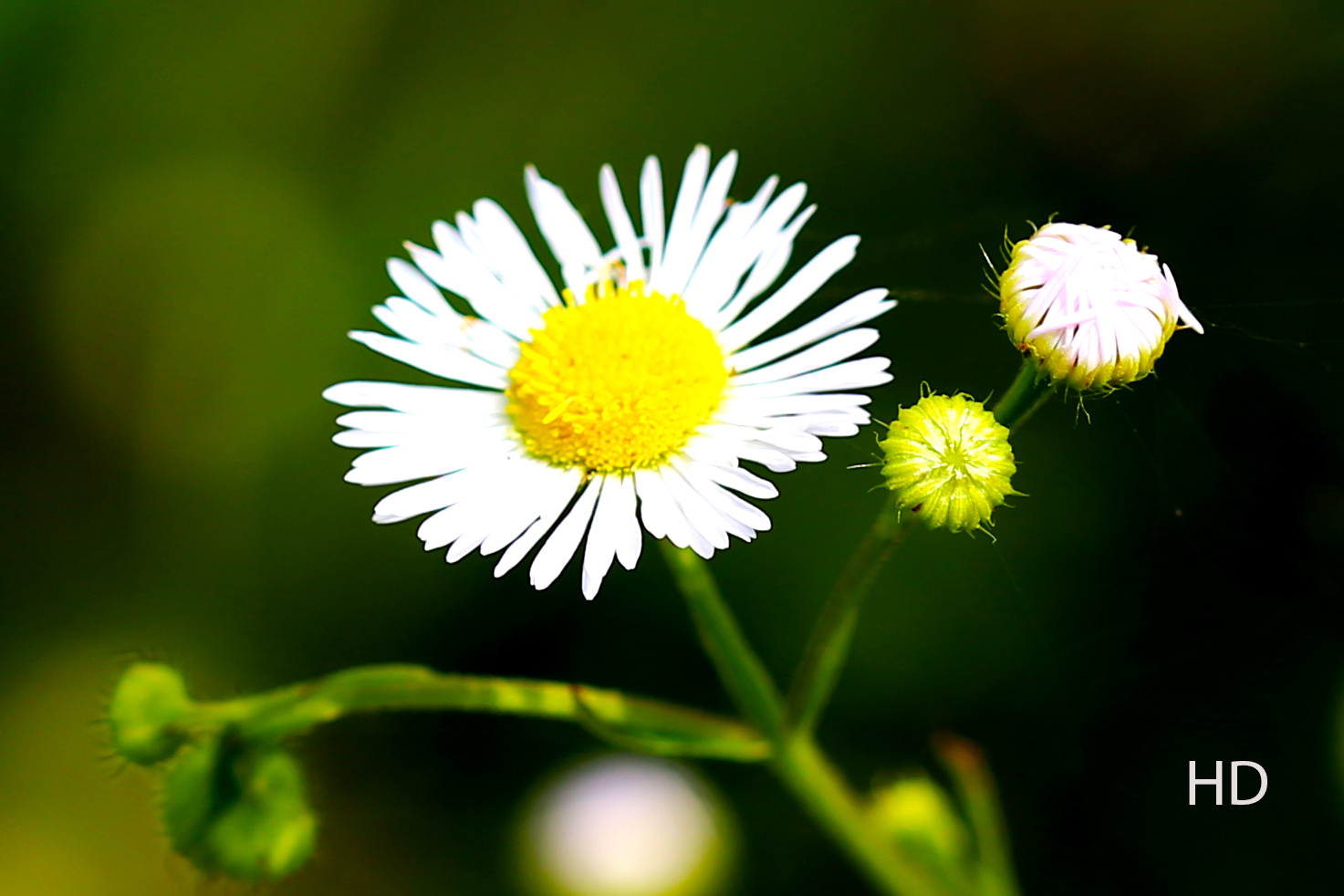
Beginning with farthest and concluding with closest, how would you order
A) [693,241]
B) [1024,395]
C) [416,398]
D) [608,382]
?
[693,241] → [416,398] → [608,382] → [1024,395]

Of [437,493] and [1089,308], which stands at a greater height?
[1089,308]

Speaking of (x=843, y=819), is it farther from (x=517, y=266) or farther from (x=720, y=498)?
(x=517, y=266)

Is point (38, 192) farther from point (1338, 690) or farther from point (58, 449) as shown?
point (1338, 690)

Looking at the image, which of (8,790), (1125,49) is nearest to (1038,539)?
(1125,49)

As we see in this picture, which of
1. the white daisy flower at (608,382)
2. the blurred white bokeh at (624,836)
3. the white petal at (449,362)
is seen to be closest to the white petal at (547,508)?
the white daisy flower at (608,382)

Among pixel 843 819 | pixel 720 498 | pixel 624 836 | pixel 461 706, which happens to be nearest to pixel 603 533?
pixel 720 498

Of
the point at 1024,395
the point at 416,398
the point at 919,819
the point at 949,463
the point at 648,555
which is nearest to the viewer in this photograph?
the point at 949,463
